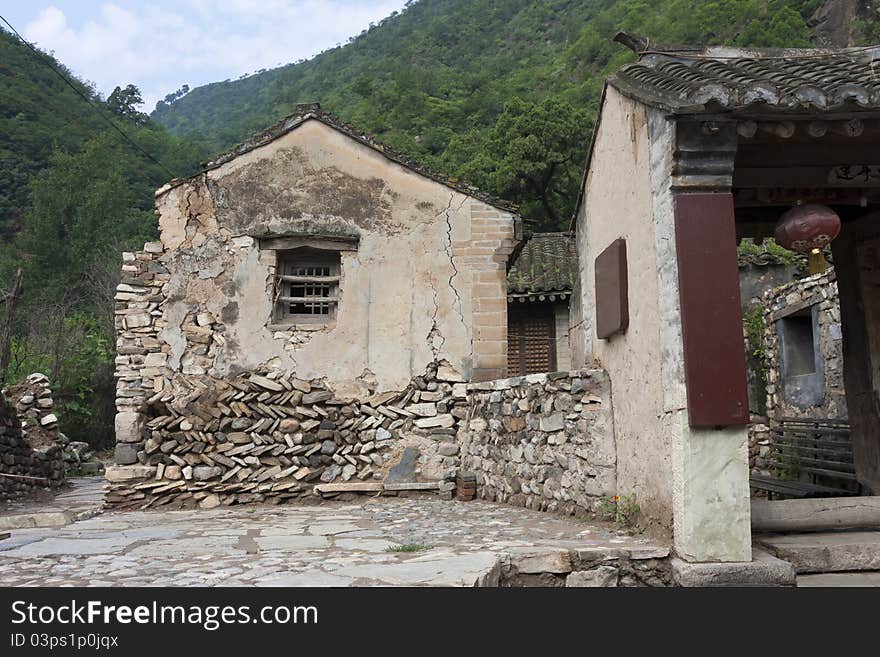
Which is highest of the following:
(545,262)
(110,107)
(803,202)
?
(110,107)

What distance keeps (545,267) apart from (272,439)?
8.80m

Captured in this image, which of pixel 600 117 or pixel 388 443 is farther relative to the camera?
pixel 388 443

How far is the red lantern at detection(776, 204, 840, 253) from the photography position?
4312 millimetres

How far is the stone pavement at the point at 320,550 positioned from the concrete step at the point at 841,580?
0.81 meters

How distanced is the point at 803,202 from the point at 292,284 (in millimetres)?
5897

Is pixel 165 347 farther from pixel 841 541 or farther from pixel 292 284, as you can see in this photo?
pixel 841 541

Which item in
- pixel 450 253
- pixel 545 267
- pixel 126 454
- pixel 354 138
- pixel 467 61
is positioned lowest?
pixel 126 454

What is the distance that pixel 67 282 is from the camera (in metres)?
27.1

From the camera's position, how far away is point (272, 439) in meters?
7.85

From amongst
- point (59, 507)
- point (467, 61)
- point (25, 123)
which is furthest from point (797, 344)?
point (467, 61)

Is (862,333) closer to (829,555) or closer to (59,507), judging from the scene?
(829,555)

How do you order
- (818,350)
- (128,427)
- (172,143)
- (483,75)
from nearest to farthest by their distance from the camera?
(128,427) → (818,350) → (172,143) → (483,75)
